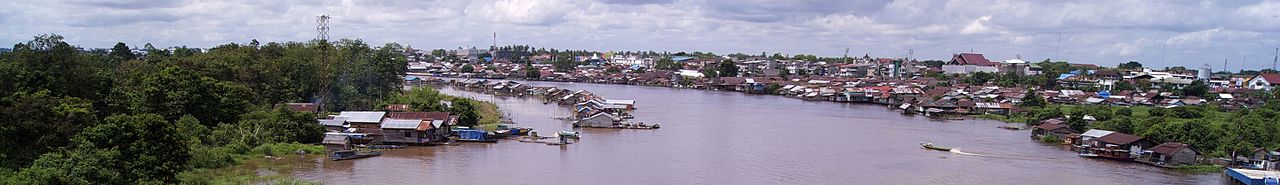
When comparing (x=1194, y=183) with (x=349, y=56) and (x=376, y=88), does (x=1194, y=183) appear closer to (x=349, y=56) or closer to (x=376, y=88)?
(x=376, y=88)

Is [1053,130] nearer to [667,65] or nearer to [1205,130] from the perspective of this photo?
[1205,130]

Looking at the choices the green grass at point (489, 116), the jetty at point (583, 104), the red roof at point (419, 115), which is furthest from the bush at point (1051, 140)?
the red roof at point (419, 115)

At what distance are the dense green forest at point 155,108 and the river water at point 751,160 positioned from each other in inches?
46.8

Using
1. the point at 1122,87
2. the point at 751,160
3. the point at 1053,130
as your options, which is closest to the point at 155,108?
the point at 751,160

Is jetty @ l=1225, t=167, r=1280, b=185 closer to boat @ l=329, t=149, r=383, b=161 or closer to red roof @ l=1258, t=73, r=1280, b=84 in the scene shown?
boat @ l=329, t=149, r=383, b=161

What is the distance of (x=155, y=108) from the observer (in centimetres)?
1169

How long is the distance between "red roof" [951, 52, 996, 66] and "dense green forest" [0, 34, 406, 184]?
25496 mm

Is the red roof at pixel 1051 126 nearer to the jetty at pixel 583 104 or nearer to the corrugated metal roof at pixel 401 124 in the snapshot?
the jetty at pixel 583 104

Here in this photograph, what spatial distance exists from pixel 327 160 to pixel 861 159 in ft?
20.4

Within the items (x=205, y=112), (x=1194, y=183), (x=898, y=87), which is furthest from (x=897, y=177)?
(x=898, y=87)

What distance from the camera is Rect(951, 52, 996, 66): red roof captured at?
38938mm

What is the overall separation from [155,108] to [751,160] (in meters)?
6.90

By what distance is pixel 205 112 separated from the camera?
1221 cm

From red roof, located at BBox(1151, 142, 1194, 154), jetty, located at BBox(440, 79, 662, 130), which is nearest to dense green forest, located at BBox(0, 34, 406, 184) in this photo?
jetty, located at BBox(440, 79, 662, 130)
